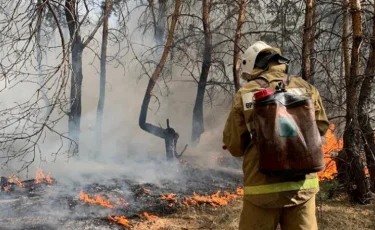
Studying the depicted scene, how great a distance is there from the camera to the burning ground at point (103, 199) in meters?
6.14

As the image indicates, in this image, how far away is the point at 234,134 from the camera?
3381mm

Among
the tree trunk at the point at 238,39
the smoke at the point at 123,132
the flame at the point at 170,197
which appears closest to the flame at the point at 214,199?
the flame at the point at 170,197

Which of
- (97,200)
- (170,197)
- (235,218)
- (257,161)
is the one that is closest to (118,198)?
(97,200)

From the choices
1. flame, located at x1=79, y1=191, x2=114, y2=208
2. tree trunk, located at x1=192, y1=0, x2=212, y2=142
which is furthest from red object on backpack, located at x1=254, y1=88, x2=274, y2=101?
tree trunk, located at x1=192, y1=0, x2=212, y2=142

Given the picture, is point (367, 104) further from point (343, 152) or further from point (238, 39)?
point (238, 39)

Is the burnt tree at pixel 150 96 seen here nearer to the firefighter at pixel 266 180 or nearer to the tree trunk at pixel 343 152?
the tree trunk at pixel 343 152

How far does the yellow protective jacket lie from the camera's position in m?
3.24

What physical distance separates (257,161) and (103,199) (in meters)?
4.53

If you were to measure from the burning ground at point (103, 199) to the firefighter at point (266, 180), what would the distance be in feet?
10.6

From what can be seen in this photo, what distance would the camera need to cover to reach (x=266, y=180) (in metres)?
3.25

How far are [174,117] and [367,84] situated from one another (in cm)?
1289

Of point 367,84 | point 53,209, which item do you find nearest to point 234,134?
point 367,84

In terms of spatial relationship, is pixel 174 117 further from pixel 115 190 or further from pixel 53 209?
pixel 53 209

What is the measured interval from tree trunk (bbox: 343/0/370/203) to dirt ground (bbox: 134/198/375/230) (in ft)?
1.18
